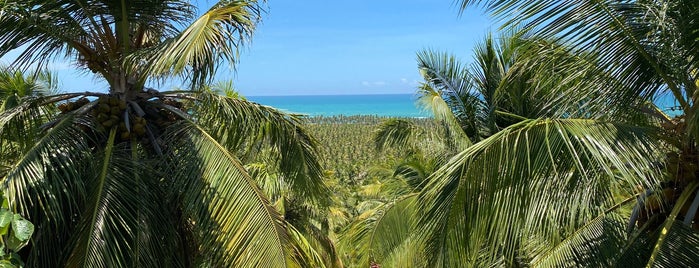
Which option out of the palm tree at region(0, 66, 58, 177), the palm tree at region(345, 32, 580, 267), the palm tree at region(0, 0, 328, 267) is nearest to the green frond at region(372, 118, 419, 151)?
the palm tree at region(345, 32, 580, 267)

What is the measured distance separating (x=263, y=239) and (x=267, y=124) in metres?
1.48

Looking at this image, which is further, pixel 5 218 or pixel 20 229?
pixel 20 229

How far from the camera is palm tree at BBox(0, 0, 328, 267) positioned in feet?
14.8

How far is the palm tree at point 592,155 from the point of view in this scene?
358cm

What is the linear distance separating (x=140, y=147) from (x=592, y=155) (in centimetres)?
378

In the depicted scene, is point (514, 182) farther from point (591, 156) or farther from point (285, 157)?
point (285, 157)

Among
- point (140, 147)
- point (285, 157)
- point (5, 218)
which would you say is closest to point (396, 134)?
point (285, 157)

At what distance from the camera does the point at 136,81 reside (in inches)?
216

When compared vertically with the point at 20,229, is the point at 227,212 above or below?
below

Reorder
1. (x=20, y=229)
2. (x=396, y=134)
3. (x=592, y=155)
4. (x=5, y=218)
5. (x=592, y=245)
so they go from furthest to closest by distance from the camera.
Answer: (x=396, y=134) → (x=592, y=245) → (x=592, y=155) → (x=20, y=229) → (x=5, y=218)

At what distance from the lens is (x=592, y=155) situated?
3607 millimetres

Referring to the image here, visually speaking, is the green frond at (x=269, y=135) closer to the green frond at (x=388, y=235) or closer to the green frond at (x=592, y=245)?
the green frond at (x=388, y=235)

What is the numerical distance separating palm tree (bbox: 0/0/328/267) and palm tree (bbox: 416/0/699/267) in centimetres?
169

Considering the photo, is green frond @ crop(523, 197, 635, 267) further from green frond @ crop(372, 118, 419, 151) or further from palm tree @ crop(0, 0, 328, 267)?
green frond @ crop(372, 118, 419, 151)
